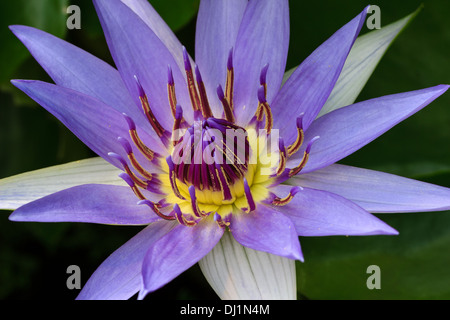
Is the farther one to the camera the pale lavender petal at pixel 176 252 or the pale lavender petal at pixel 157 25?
the pale lavender petal at pixel 157 25

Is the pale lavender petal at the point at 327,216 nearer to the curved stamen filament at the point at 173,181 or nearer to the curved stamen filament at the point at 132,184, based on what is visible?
the curved stamen filament at the point at 173,181

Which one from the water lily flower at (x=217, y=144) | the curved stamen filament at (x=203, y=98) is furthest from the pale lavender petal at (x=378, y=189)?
the curved stamen filament at (x=203, y=98)

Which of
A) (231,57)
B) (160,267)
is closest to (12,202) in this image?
(160,267)

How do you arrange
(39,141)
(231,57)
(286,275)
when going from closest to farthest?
1. (286,275)
2. (231,57)
3. (39,141)

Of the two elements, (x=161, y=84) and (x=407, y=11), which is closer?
(x=161, y=84)

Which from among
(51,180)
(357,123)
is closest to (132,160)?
(51,180)

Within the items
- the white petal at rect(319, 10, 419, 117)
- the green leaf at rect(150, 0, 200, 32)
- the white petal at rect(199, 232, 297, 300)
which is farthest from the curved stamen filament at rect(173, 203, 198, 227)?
the green leaf at rect(150, 0, 200, 32)

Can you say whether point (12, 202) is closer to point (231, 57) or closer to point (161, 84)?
point (161, 84)
